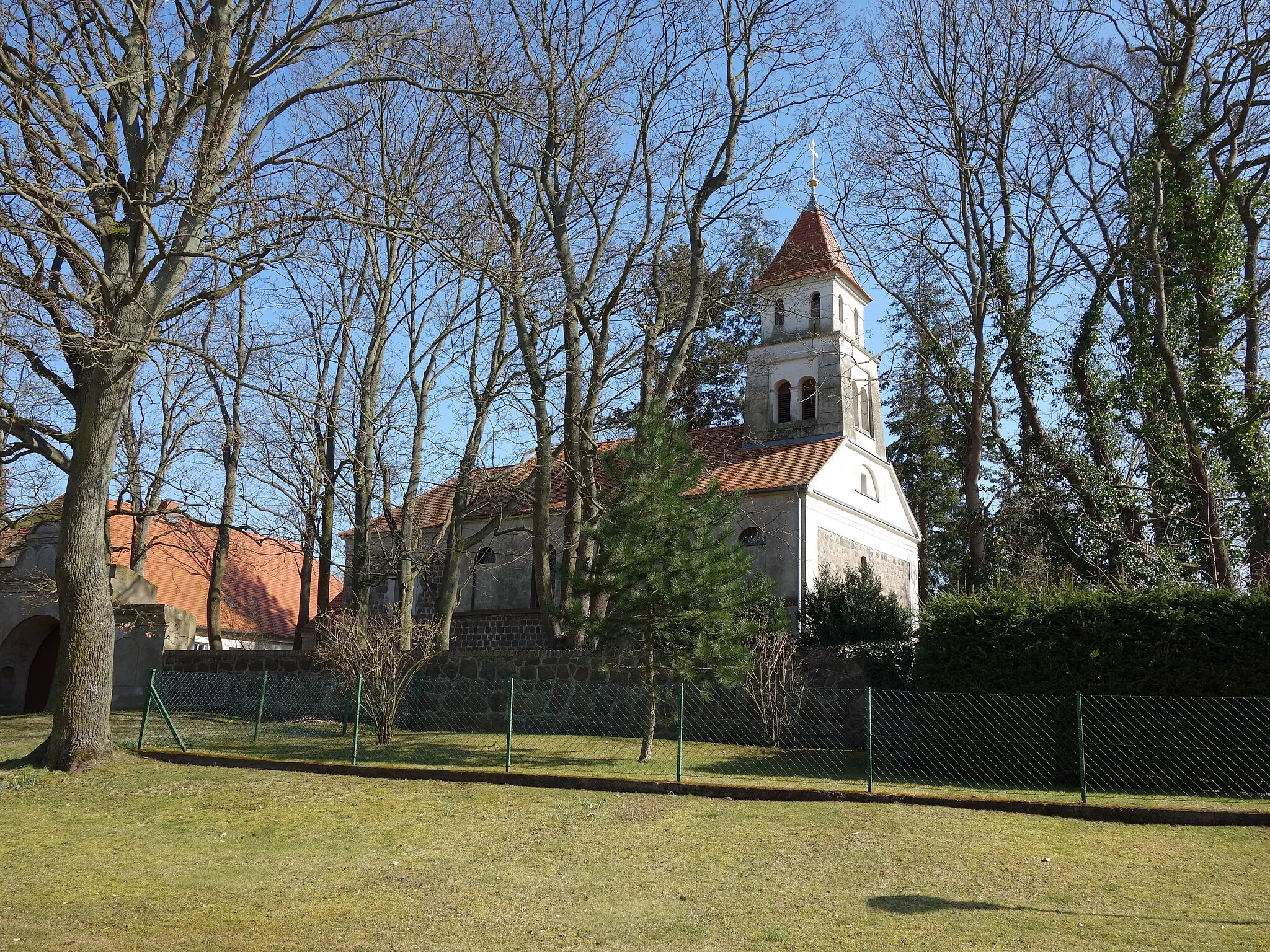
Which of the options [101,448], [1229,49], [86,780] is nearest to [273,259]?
[101,448]

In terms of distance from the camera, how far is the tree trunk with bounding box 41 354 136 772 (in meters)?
12.0

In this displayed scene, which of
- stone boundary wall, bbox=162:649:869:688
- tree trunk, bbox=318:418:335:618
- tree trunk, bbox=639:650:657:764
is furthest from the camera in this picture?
tree trunk, bbox=318:418:335:618

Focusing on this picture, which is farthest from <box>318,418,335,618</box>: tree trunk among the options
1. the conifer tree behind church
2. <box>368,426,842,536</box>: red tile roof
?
the conifer tree behind church

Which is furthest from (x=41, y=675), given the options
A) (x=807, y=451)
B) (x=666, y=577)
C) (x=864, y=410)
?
(x=864, y=410)

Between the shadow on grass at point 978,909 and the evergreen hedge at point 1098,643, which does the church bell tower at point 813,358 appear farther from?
the shadow on grass at point 978,909

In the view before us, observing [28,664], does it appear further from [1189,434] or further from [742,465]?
[1189,434]

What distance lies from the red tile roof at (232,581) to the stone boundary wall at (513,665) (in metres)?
6.80

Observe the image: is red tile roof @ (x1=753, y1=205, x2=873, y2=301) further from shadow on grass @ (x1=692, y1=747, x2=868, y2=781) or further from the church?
shadow on grass @ (x1=692, y1=747, x2=868, y2=781)

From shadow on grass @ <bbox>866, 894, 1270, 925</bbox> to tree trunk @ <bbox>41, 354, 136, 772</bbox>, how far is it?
960 centimetres

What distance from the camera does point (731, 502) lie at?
1438 cm

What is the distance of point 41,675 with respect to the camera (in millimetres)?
23594

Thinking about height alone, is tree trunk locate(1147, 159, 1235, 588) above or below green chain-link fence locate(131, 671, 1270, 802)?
above

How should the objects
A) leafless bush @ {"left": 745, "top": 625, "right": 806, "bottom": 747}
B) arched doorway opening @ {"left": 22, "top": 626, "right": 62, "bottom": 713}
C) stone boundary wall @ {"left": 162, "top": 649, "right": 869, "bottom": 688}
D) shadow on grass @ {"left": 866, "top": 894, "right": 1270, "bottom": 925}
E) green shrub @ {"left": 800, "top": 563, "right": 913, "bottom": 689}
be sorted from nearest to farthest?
shadow on grass @ {"left": 866, "top": 894, "right": 1270, "bottom": 925}
leafless bush @ {"left": 745, "top": 625, "right": 806, "bottom": 747}
stone boundary wall @ {"left": 162, "top": 649, "right": 869, "bottom": 688}
green shrub @ {"left": 800, "top": 563, "right": 913, "bottom": 689}
arched doorway opening @ {"left": 22, "top": 626, "right": 62, "bottom": 713}

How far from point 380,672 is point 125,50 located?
9.12m
